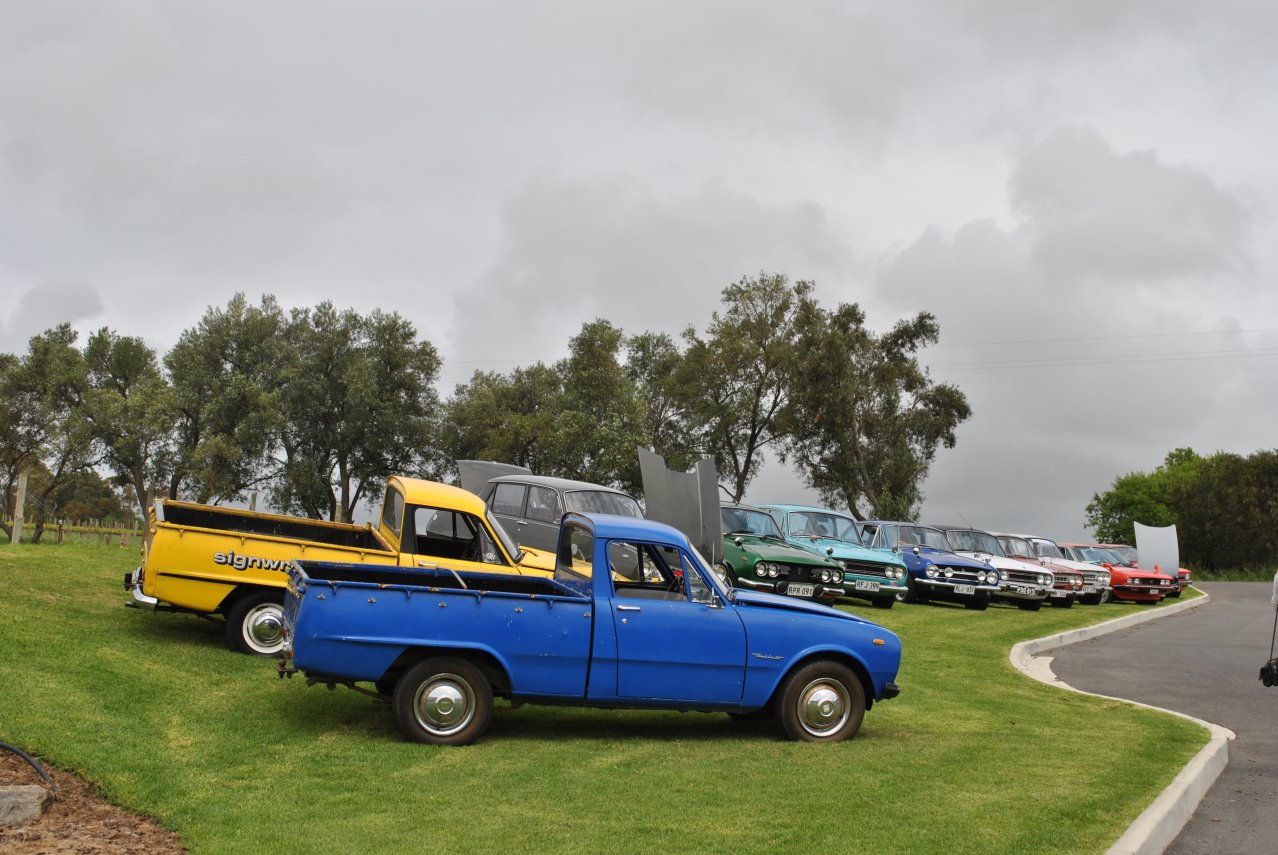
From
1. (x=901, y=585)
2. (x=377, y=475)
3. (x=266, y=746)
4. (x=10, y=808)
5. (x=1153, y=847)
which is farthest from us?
(x=377, y=475)

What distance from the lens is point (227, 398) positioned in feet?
145

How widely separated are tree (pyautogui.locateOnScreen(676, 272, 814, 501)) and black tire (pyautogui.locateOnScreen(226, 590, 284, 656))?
3673 cm

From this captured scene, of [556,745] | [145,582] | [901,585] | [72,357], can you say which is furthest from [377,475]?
[556,745]

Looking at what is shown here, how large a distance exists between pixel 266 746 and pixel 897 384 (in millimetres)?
43062

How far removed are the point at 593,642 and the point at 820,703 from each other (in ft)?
6.44

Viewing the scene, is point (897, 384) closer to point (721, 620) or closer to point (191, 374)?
point (191, 374)

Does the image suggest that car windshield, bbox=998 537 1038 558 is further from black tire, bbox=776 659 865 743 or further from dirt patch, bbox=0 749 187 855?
dirt patch, bbox=0 749 187 855

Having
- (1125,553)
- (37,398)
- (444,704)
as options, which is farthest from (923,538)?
(37,398)

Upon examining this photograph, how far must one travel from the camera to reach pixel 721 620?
863 cm

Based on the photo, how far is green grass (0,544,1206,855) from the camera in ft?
20.0

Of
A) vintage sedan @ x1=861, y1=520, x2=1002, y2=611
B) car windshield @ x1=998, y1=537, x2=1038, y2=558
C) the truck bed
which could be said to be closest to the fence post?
the truck bed

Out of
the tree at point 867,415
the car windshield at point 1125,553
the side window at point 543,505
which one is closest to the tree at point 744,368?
the tree at point 867,415

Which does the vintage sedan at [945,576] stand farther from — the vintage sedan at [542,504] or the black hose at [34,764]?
the black hose at [34,764]

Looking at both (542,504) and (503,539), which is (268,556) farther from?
(542,504)
